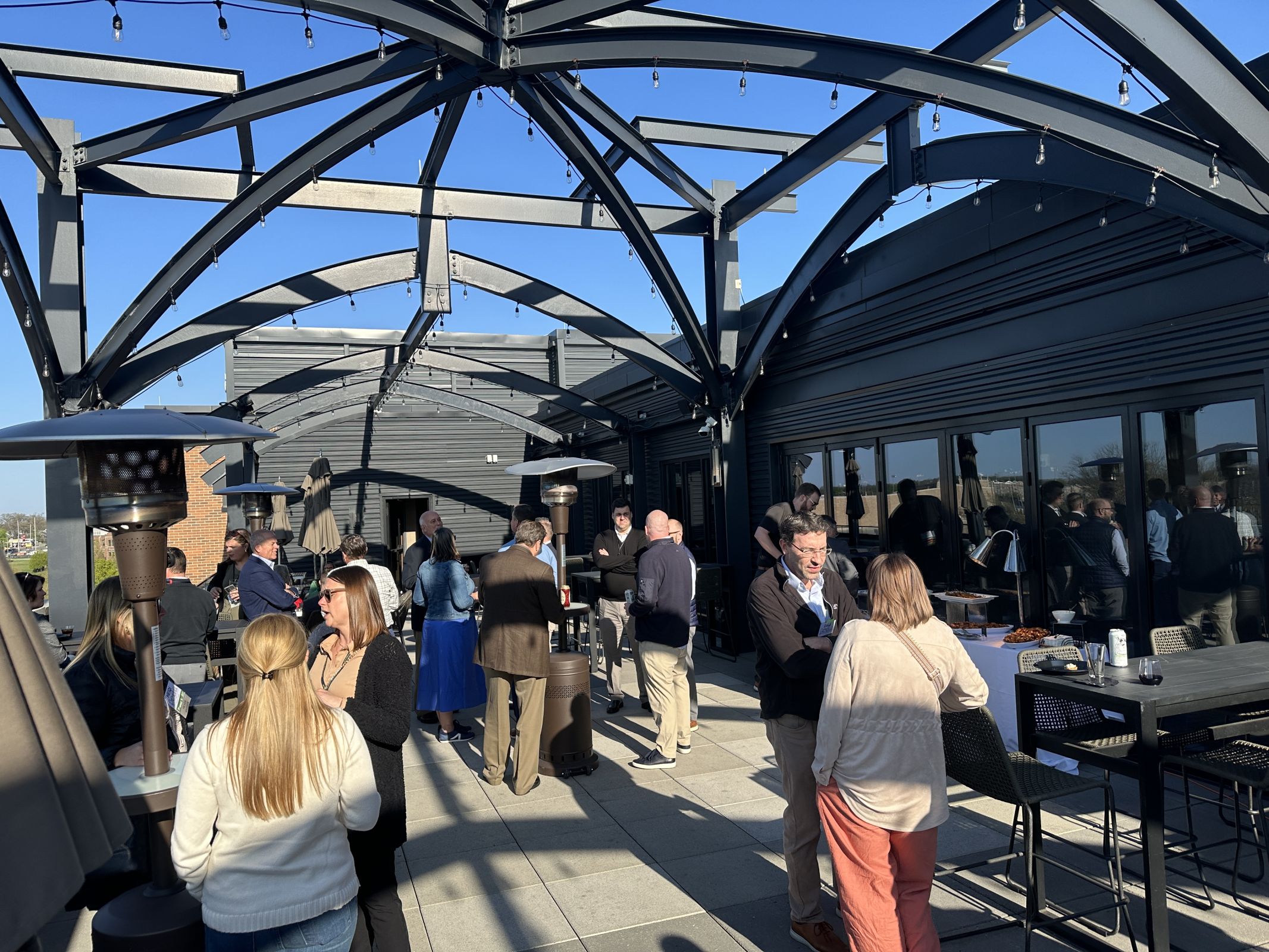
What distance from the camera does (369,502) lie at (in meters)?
20.6

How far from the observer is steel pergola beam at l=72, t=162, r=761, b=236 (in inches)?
343

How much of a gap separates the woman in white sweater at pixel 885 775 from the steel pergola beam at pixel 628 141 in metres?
4.76

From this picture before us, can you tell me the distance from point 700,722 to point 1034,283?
4.70 m

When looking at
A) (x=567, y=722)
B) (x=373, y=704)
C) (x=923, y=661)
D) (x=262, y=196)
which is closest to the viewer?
(x=923, y=661)

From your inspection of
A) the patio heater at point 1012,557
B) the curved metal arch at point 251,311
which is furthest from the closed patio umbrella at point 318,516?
the patio heater at point 1012,557

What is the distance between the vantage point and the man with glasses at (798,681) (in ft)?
12.6

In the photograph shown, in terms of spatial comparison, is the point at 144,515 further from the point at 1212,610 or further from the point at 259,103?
the point at 1212,610

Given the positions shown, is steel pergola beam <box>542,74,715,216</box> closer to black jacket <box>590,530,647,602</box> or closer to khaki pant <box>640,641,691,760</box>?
black jacket <box>590,530,647,602</box>

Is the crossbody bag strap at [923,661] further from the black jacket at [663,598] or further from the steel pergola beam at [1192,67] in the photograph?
the black jacket at [663,598]

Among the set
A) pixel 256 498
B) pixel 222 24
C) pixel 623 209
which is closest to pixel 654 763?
pixel 623 209

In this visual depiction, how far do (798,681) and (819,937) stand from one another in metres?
1.09

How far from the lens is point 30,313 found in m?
7.84

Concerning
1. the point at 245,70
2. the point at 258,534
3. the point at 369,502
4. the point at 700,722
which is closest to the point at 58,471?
the point at 258,534

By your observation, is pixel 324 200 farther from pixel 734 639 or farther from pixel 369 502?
pixel 369 502
